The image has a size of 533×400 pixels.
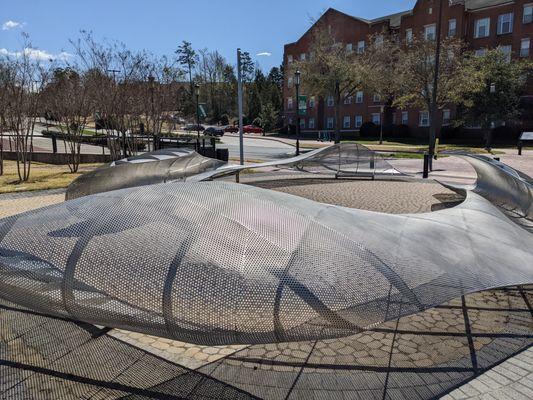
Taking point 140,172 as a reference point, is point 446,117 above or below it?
above

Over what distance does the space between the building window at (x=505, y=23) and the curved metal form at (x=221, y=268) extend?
51.3 m

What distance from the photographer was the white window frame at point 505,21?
1785 inches

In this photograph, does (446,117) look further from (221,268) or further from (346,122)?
(221,268)

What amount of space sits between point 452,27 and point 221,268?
2140 inches

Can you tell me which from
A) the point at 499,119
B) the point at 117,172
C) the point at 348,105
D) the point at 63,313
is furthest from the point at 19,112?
the point at 348,105

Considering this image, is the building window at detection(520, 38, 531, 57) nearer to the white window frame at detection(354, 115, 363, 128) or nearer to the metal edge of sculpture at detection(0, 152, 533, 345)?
the white window frame at detection(354, 115, 363, 128)

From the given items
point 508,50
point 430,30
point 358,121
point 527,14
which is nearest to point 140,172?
point 508,50

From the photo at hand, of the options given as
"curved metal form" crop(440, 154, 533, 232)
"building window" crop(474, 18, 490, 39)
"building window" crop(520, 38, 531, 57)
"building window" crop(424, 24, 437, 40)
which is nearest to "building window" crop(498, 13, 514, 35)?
"building window" crop(474, 18, 490, 39)

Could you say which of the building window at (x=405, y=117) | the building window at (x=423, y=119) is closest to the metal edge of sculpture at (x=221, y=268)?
the building window at (x=423, y=119)

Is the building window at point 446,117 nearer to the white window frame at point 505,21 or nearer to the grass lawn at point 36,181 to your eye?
the white window frame at point 505,21

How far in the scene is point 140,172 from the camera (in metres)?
11.4

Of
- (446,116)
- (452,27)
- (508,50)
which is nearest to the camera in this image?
(508,50)

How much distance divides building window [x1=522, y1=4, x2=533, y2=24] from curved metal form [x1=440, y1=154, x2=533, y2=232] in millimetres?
43209

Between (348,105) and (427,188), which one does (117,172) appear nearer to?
(427,188)
